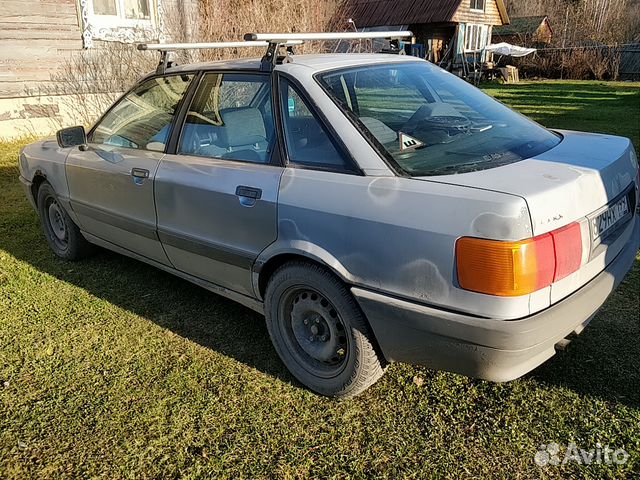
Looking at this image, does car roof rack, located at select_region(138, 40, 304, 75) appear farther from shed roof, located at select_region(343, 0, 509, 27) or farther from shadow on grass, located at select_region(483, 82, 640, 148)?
shed roof, located at select_region(343, 0, 509, 27)

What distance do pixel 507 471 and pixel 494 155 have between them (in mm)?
1408

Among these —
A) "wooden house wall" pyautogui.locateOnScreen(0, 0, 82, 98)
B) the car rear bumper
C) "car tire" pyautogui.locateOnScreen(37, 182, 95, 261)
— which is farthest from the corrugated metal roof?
the car rear bumper

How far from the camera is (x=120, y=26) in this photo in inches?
413

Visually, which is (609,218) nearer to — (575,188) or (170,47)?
(575,188)

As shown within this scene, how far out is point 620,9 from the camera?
33594 millimetres

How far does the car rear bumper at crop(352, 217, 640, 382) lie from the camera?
2.12 m

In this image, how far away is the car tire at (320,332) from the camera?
255 centimetres

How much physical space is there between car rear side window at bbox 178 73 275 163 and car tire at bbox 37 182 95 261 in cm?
179

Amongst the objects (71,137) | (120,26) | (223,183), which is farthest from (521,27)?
(223,183)

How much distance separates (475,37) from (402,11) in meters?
4.81

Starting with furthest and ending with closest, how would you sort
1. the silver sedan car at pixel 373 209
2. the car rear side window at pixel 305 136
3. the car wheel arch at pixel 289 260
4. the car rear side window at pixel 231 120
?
the car rear side window at pixel 231 120
the car rear side window at pixel 305 136
the car wheel arch at pixel 289 260
the silver sedan car at pixel 373 209

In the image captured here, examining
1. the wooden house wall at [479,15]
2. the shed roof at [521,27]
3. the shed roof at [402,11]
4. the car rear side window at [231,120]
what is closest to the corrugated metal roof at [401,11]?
the shed roof at [402,11]

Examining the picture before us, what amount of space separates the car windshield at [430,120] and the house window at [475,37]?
105 feet

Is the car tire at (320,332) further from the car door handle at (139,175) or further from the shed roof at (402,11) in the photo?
the shed roof at (402,11)
